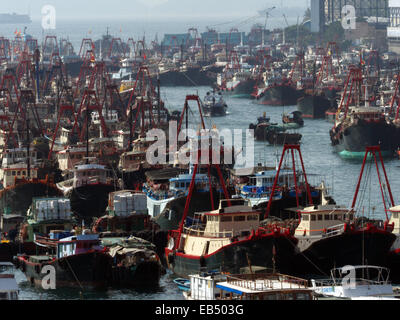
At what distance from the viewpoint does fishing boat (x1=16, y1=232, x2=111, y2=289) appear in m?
33.8

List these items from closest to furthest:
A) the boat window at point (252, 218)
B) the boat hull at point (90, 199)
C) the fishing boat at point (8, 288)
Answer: the fishing boat at point (8, 288)
the boat window at point (252, 218)
the boat hull at point (90, 199)

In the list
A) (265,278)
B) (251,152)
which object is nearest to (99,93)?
(251,152)

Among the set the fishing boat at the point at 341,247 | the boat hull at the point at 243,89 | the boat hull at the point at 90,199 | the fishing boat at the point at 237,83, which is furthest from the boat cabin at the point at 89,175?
the boat hull at the point at 243,89

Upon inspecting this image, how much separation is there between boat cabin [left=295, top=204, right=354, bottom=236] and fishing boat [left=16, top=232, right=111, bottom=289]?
5066 millimetres

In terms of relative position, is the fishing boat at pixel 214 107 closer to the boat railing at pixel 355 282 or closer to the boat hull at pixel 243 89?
the boat hull at pixel 243 89

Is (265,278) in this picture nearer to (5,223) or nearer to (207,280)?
(207,280)

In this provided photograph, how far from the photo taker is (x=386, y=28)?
15538cm

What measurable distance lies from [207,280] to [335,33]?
441 feet

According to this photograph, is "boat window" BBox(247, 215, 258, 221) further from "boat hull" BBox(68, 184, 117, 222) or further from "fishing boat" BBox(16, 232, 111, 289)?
"boat hull" BBox(68, 184, 117, 222)

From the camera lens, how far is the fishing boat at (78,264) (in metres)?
33.8

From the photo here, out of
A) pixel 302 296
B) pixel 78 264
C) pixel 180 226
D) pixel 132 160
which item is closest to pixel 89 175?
pixel 132 160

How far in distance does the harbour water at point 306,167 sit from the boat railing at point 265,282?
190 inches

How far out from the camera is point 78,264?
33781 millimetres
